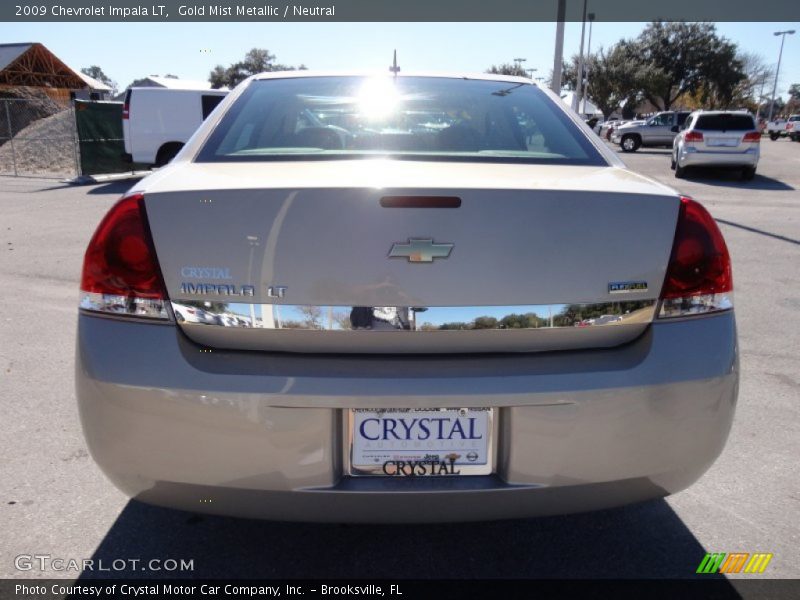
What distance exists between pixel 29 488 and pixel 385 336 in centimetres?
180

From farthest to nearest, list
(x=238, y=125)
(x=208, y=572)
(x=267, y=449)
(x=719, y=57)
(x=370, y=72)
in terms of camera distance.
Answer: (x=719, y=57)
(x=370, y=72)
(x=238, y=125)
(x=208, y=572)
(x=267, y=449)

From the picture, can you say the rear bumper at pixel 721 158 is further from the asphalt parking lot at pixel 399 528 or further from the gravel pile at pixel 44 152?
the gravel pile at pixel 44 152

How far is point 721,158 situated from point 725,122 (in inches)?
35.9

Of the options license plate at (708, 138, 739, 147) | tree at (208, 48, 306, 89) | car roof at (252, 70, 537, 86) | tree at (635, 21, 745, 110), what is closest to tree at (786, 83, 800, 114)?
tree at (635, 21, 745, 110)

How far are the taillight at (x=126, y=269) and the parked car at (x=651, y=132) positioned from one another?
103ft

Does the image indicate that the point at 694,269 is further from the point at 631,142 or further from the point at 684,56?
the point at 684,56

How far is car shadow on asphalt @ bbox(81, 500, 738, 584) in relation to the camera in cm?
225

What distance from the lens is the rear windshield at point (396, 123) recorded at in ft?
7.96

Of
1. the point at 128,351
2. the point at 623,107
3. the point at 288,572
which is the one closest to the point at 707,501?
the point at 288,572

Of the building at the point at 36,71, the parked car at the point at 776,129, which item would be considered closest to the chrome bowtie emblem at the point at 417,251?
the building at the point at 36,71

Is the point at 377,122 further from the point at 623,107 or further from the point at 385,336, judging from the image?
the point at 623,107

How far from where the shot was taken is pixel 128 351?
1855mm

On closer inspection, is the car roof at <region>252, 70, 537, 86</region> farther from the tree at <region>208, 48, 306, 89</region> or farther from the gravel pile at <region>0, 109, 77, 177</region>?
the tree at <region>208, 48, 306, 89</region>
